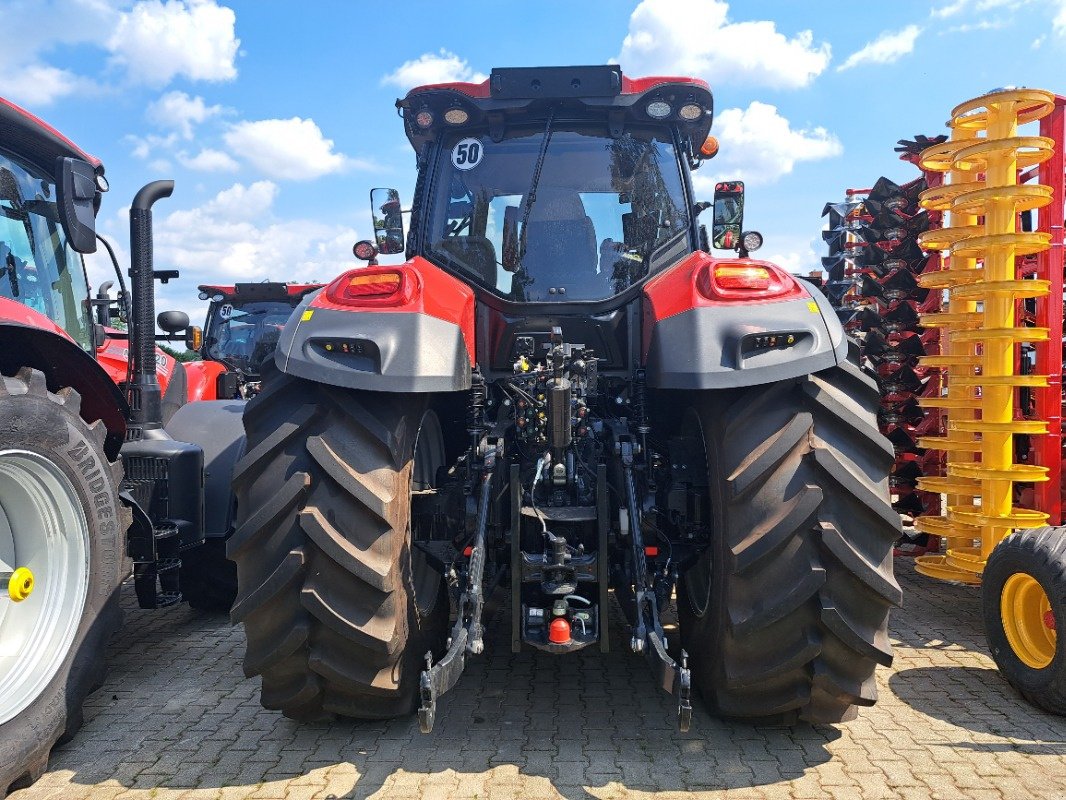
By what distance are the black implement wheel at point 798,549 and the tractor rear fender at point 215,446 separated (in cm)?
248

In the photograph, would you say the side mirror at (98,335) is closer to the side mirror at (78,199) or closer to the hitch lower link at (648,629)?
the side mirror at (78,199)

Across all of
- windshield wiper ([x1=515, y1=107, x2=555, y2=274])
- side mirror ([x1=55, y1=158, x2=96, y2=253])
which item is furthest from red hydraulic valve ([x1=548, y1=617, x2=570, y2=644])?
side mirror ([x1=55, y1=158, x2=96, y2=253])

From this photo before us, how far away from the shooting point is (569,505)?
9.69ft

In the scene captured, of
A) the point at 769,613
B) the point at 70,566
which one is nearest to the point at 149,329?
the point at 70,566

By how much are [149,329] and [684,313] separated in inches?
105

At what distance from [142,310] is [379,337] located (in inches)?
75.3

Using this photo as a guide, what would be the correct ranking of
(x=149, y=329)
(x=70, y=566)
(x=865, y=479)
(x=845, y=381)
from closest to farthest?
(x=865, y=479) → (x=845, y=381) → (x=70, y=566) → (x=149, y=329)

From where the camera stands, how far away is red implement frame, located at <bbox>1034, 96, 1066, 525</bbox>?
4328 mm

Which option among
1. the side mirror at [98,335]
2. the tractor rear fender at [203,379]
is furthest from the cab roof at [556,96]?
the tractor rear fender at [203,379]

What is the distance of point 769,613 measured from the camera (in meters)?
2.52

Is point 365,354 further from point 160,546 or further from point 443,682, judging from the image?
point 160,546

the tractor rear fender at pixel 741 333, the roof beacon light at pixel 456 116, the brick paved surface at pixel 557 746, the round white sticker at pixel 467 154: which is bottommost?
the brick paved surface at pixel 557 746

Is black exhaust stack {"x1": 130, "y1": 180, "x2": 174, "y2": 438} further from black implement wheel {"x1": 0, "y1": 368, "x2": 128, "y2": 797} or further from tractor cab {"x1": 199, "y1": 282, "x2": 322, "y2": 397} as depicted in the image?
tractor cab {"x1": 199, "y1": 282, "x2": 322, "y2": 397}

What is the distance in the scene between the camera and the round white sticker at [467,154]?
12.6 ft
